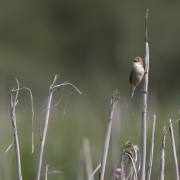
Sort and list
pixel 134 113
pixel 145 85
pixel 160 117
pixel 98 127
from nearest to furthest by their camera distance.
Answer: pixel 145 85 → pixel 134 113 → pixel 98 127 → pixel 160 117

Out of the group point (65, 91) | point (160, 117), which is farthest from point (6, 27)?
point (65, 91)

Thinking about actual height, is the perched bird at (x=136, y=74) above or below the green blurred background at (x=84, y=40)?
below

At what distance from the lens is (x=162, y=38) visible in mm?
32156

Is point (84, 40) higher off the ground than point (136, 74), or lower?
higher

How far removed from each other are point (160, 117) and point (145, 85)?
726cm

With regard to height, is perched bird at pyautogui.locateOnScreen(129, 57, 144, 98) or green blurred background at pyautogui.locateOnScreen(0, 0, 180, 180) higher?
green blurred background at pyautogui.locateOnScreen(0, 0, 180, 180)

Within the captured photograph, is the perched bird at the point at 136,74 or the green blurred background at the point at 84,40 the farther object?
the green blurred background at the point at 84,40

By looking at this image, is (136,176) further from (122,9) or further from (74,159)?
(122,9)

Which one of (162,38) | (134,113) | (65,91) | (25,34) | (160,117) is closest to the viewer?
(65,91)

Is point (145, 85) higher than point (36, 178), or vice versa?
point (145, 85)

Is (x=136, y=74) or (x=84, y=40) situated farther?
(x=84, y=40)

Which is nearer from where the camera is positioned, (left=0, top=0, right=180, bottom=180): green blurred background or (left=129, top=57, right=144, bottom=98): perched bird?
(left=129, top=57, right=144, bottom=98): perched bird

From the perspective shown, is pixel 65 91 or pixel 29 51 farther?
pixel 29 51

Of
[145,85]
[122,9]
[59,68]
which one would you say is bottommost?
[145,85]
